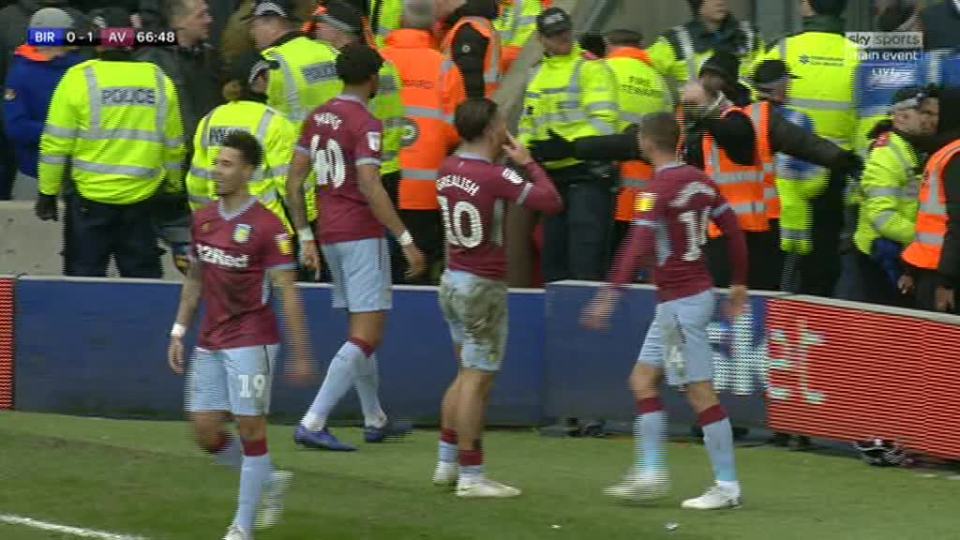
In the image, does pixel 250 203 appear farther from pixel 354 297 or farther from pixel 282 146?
pixel 282 146

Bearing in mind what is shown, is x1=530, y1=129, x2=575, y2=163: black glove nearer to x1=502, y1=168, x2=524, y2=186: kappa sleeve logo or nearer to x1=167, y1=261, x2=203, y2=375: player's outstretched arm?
x1=502, y1=168, x2=524, y2=186: kappa sleeve logo

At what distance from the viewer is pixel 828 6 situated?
15.4 m

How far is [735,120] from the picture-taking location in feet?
46.1

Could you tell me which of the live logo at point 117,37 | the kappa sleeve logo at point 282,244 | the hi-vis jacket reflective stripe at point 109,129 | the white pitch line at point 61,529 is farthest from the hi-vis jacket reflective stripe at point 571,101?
the white pitch line at point 61,529

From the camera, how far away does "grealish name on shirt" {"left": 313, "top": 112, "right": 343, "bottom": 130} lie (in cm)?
1323

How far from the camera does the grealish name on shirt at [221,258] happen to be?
1090cm

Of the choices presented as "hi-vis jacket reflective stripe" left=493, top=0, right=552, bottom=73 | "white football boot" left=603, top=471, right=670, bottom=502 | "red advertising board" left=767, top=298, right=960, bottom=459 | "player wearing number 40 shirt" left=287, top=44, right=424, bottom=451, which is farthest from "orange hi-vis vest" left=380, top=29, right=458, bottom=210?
"white football boot" left=603, top=471, right=670, bottom=502

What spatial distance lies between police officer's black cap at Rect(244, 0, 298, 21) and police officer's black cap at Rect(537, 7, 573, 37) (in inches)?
74.1

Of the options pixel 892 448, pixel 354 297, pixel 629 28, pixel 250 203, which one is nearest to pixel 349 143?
pixel 354 297

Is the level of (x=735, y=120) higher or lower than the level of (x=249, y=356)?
higher

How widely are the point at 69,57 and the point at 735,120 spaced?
211 inches

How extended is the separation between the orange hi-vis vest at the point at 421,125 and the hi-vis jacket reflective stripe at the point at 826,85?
2.22m

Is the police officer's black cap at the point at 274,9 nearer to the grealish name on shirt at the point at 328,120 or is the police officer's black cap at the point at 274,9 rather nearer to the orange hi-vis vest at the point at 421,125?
the orange hi-vis vest at the point at 421,125

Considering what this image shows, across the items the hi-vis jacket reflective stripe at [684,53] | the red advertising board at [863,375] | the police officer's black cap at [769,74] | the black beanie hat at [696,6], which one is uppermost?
the black beanie hat at [696,6]
